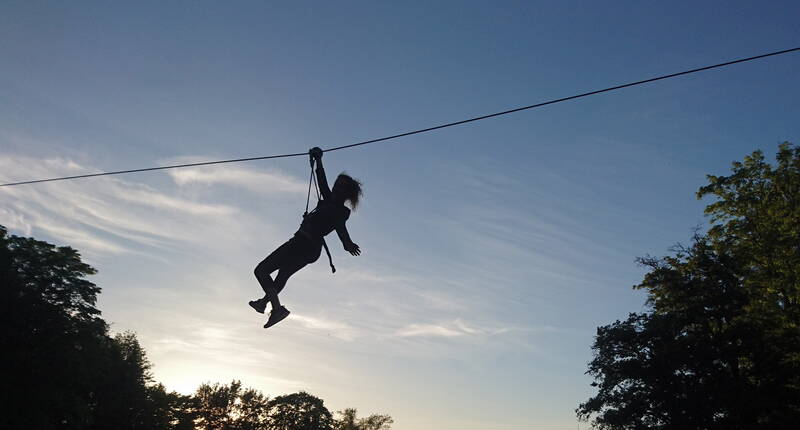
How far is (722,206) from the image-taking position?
26.5 meters

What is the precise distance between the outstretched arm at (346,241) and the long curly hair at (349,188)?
0.41 meters

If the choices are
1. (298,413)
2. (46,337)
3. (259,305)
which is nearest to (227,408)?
(298,413)

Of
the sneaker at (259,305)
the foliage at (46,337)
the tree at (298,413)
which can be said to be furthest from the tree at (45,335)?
the tree at (298,413)

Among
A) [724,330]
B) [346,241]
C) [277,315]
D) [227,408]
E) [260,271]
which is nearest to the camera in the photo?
[260,271]

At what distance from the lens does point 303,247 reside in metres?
7.63

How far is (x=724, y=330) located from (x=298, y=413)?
6729 centimetres

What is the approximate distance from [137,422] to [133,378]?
3946 mm

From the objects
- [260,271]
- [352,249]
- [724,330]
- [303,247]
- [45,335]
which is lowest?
[260,271]

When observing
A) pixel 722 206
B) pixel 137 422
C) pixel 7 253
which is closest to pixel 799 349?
pixel 722 206

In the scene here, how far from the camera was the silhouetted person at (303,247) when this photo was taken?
299 inches

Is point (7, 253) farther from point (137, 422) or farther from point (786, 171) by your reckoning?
point (786, 171)

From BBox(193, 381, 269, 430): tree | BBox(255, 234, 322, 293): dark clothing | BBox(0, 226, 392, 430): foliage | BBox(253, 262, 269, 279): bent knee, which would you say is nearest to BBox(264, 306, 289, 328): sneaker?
BBox(255, 234, 322, 293): dark clothing

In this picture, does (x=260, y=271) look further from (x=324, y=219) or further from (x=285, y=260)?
(x=324, y=219)

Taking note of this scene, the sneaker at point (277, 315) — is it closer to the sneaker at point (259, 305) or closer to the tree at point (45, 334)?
the sneaker at point (259, 305)
